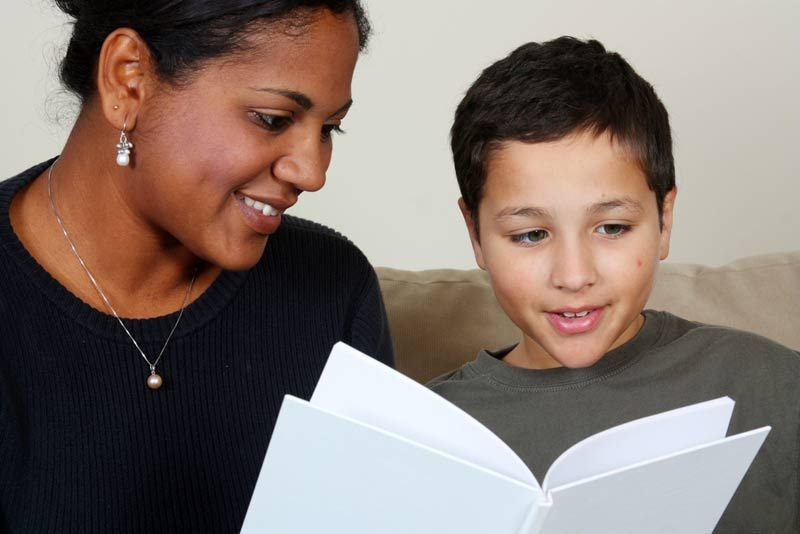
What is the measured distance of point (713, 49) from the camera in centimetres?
271

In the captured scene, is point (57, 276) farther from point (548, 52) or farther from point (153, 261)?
point (548, 52)

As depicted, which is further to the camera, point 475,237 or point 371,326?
point 371,326

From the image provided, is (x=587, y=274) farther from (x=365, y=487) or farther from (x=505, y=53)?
(x=505, y=53)

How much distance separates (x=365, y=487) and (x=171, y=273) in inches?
29.0

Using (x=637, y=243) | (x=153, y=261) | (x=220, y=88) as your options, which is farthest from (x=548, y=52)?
(x=153, y=261)

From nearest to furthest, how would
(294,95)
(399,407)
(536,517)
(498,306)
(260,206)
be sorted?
(536,517) → (399,407) → (294,95) → (260,206) → (498,306)

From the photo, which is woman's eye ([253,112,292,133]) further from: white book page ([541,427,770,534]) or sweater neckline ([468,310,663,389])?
white book page ([541,427,770,534])

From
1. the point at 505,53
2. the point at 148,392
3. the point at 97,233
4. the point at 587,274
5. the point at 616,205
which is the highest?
the point at 505,53

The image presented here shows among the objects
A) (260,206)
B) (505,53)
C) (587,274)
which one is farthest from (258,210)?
(505,53)

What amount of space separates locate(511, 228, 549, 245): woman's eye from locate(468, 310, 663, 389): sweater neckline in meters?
0.22

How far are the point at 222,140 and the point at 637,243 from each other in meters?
0.58

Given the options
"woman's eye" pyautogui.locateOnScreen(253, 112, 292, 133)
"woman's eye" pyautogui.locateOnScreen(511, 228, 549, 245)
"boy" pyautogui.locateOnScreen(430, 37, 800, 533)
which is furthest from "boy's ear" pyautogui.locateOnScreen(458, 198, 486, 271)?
"woman's eye" pyautogui.locateOnScreen(253, 112, 292, 133)

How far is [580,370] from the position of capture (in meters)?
1.67

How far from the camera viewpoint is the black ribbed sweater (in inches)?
64.0
